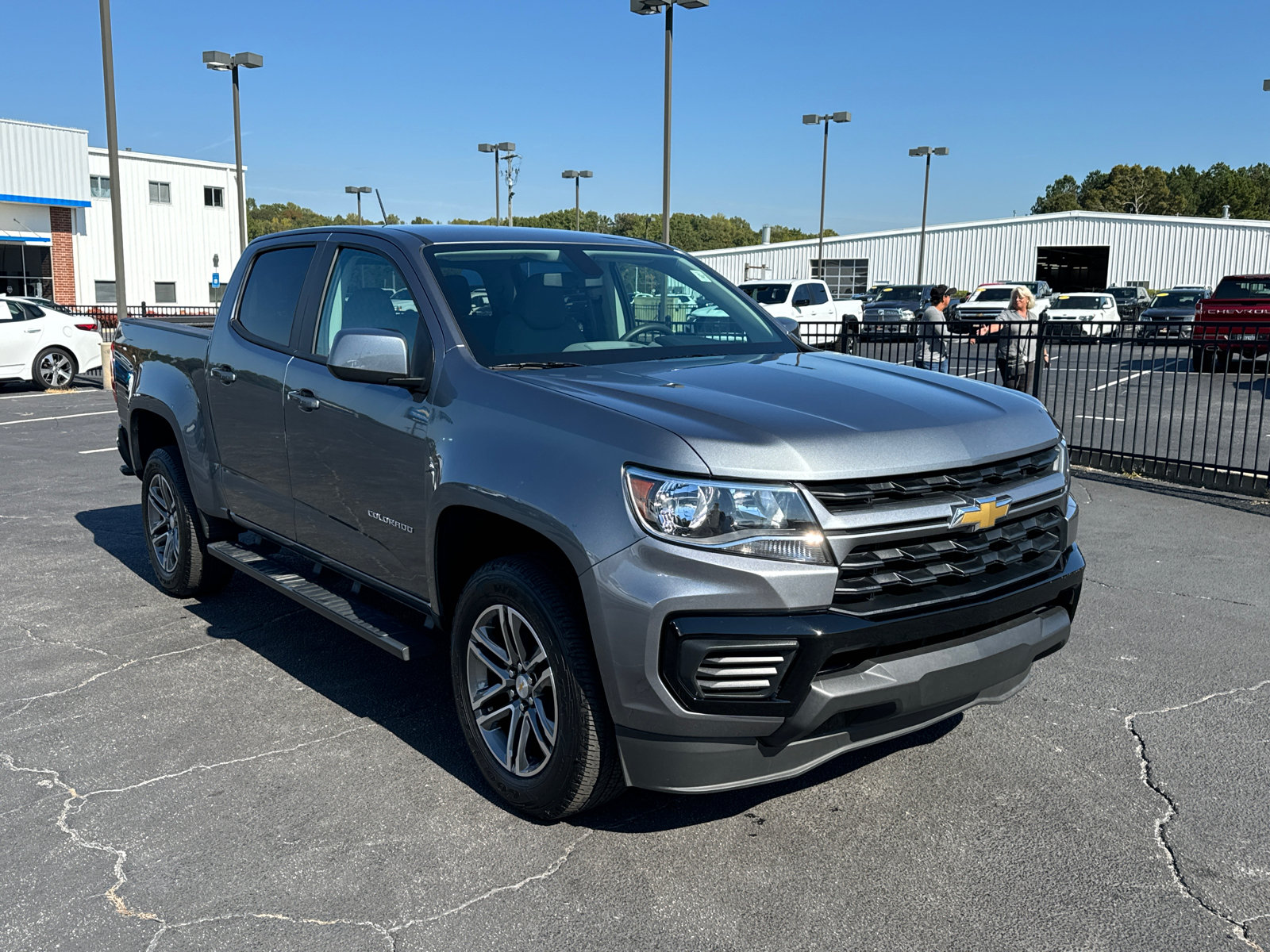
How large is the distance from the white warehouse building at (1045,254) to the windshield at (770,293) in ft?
114

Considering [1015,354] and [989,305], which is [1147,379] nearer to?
[1015,354]

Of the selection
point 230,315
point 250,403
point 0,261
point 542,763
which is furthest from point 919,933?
point 0,261

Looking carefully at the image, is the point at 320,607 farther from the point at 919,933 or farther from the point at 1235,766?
the point at 1235,766

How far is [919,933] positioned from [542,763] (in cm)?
124

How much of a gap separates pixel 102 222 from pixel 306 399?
45.0 metres

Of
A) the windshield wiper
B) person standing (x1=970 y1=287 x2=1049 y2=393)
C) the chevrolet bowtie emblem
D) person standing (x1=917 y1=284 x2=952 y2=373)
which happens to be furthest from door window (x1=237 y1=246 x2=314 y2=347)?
person standing (x1=970 y1=287 x2=1049 y2=393)

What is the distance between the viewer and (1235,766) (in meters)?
4.05

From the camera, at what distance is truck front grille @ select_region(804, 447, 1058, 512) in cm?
306

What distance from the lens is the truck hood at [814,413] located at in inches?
121

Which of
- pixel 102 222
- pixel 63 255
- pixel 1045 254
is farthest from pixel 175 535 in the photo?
pixel 1045 254

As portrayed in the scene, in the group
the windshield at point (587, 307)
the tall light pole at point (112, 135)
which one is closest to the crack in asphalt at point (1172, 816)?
the windshield at point (587, 307)

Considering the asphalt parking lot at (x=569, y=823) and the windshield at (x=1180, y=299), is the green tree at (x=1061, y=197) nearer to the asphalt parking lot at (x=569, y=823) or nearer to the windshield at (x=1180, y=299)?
the windshield at (x=1180, y=299)

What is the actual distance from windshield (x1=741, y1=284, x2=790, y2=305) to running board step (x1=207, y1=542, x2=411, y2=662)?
21.7 m

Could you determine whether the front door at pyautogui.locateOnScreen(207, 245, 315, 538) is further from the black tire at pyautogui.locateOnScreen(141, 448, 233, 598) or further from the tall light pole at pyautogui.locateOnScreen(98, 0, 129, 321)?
the tall light pole at pyautogui.locateOnScreen(98, 0, 129, 321)
